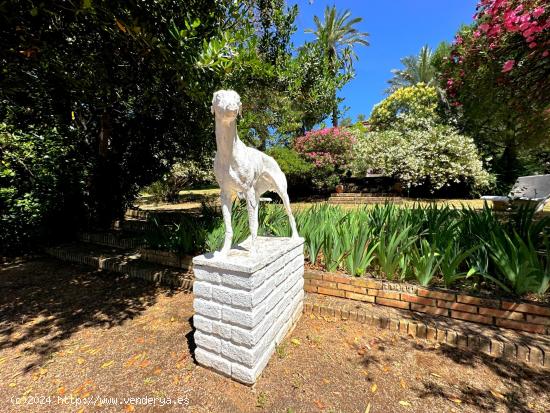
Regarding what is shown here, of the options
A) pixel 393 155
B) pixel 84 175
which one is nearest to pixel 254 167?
pixel 84 175

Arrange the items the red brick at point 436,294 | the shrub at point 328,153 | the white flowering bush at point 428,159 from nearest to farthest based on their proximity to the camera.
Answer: the red brick at point 436,294, the white flowering bush at point 428,159, the shrub at point 328,153

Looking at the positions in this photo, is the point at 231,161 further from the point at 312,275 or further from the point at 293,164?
the point at 293,164

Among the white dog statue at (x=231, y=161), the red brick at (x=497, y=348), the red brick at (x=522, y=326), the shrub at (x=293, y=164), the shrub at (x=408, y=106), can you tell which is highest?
the shrub at (x=408, y=106)

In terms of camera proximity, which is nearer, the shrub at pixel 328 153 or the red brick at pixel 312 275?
the red brick at pixel 312 275

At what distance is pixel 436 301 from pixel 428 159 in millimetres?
11838

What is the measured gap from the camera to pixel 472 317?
9.01 feet

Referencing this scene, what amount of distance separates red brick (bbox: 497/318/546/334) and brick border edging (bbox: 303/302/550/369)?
25cm

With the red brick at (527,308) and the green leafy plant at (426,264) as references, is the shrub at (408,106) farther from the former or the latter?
the red brick at (527,308)

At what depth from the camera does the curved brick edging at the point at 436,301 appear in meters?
2.53

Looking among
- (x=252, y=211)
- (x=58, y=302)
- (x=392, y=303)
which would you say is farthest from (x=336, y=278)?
(x=58, y=302)

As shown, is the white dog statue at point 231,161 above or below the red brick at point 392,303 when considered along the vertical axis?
above

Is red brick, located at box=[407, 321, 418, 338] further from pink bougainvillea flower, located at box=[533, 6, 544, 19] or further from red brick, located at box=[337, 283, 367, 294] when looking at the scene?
pink bougainvillea flower, located at box=[533, 6, 544, 19]

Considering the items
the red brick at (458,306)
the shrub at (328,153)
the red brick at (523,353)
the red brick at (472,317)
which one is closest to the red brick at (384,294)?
the red brick at (458,306)

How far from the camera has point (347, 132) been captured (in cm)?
1516
